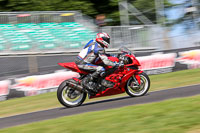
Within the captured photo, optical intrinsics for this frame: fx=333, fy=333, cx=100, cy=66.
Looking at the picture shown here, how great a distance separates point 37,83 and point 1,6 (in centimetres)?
1109

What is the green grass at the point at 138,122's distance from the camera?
4957 millimetres

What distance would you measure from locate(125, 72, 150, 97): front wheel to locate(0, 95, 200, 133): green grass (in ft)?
7.10

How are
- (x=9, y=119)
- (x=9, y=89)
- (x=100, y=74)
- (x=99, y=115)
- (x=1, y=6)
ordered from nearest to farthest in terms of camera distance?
1. (x=99, y=115)
2. (x=9, y=119)
3. (x=100, y=74)
4. (x=9, y=89)
5. (x=1, y=6)

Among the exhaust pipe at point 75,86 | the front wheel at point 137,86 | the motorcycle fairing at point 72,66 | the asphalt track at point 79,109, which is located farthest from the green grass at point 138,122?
the front wheel at point 137,86

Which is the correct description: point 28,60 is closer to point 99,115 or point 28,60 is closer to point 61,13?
point 61,13

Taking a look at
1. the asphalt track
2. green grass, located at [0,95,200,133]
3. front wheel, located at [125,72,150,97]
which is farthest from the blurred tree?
green grass, located at [0,95,200,133]

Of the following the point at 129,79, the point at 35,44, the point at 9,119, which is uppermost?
the point at 35,44

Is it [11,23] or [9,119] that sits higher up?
[11,23]

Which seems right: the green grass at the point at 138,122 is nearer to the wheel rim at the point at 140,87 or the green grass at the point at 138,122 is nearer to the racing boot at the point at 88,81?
the racing boot at the point at 88,81

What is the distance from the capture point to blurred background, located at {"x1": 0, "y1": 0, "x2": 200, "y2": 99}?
50.7 feet

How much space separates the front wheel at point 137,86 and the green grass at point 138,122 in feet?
7.10

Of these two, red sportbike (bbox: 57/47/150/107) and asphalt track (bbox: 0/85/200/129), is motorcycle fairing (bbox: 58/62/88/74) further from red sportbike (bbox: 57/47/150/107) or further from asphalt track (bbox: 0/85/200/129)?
asphalt track (bbox: 0/85/200/129)

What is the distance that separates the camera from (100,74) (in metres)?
8.61

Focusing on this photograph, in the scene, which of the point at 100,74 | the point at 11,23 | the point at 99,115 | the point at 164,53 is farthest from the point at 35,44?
the point at 99,115
